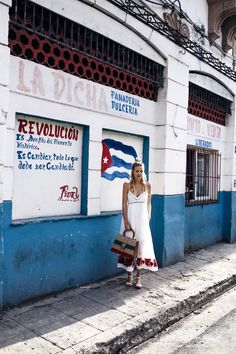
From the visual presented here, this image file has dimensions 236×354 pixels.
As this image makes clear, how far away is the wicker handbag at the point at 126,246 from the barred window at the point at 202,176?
2916 millimetres

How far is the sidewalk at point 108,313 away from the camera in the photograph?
3566 mm

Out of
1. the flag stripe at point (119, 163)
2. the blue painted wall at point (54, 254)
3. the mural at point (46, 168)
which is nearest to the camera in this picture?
the blue painted wall at point (54, 254)

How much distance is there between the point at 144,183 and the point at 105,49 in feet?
6.54

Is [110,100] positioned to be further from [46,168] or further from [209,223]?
[209,223]

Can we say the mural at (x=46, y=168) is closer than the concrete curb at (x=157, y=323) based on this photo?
No

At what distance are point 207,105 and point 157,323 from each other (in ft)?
17.4

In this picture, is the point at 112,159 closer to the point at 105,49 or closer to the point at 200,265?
the point at 105,49

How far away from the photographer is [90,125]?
204 inches

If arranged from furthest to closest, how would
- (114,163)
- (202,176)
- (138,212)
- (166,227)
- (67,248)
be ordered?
(202,176)
(166,227)
(114,163)
(138,212)
(67,248)

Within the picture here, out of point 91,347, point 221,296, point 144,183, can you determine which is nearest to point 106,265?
point 144,183

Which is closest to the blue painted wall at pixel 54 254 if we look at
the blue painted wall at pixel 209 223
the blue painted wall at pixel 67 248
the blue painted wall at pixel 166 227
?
the blue painted wall at pixel 67 248

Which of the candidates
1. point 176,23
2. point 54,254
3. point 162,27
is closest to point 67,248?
point 54,254

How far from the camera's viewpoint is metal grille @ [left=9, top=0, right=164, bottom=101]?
4.28 metres

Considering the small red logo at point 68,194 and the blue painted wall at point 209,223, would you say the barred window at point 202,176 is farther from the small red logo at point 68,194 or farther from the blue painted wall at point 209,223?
the small red logo at point 68,194
